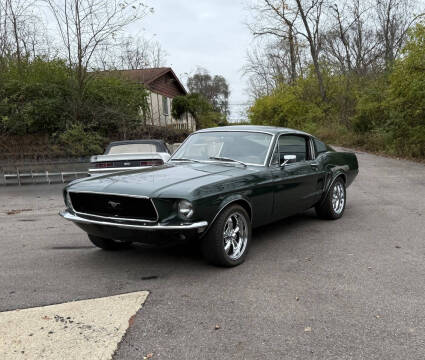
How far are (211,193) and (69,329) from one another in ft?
5.73

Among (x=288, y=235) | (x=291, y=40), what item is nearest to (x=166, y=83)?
(x=291, y=40)

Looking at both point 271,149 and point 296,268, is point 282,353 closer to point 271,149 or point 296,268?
point 296,268

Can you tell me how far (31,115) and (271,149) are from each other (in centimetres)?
1117

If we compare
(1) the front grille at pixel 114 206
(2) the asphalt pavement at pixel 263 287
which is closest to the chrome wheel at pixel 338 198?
(2) the asphalt pavement at pixel 263 287

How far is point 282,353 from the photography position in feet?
8.73

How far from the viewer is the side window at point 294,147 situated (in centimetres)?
543

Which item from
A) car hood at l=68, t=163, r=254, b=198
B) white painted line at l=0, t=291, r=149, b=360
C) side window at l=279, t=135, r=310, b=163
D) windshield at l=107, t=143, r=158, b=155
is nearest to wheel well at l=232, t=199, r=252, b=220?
car hood at l=68, t=163, r=254, b=198

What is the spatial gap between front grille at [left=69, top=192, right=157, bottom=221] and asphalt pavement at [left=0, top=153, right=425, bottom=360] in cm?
66

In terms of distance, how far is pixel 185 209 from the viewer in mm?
3771

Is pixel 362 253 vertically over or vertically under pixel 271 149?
under

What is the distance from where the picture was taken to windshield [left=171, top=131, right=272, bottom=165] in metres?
5.08

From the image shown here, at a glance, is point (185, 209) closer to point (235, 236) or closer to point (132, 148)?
point (235, 236)

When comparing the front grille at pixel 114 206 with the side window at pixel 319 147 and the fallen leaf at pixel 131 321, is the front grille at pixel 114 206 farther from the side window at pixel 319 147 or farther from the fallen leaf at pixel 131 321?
the side window at pixel 319 147

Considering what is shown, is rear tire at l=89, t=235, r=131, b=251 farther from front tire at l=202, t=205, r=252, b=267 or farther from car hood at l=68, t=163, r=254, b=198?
front tire at l=202, t=205, r=252, b=267
